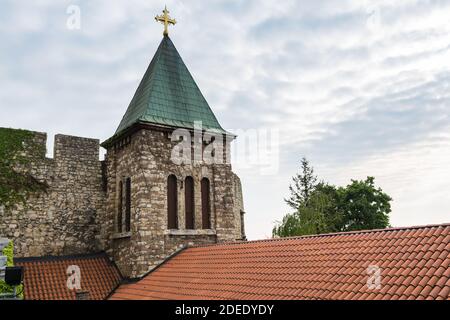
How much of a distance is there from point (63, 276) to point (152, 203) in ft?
12.4

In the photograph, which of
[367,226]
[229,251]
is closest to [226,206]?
[229,251]

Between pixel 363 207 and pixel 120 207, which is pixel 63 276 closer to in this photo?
pixel 120 207

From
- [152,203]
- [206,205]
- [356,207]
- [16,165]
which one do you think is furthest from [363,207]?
[16,165]

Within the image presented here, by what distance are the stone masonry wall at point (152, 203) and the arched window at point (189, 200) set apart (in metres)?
0.16

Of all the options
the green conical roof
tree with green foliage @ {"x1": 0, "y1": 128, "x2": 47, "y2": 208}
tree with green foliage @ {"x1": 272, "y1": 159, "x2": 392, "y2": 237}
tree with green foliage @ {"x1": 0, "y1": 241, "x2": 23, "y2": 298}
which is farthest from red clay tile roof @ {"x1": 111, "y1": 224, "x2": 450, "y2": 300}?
tree with green foliage @ {"x1": 272, "y1": 159, "x2": 392, "y2": 237}

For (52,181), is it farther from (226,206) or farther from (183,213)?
(226,206)

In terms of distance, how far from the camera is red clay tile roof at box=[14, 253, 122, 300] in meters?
12.3

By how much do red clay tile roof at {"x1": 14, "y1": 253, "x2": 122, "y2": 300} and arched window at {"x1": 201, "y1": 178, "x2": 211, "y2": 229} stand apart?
357 cm

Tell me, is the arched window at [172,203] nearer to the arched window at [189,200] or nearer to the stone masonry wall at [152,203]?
the stone masonry wall at [152,203]

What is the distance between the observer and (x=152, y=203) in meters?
13.7

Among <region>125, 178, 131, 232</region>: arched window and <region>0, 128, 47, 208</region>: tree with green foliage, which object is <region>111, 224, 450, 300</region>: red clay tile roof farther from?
<region>0, 128, 47, 208</region>: tree with green foliage
